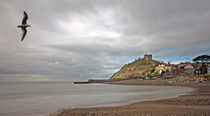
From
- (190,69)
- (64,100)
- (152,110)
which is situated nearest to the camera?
(152,110)

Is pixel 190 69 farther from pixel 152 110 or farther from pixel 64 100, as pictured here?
pixel 152 110

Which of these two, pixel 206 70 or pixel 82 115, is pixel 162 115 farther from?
pixel 206 70

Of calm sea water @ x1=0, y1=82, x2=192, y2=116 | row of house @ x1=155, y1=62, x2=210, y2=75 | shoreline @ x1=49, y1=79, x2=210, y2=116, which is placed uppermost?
row of house @ x1=155, y1=62, x2=210, y2=75

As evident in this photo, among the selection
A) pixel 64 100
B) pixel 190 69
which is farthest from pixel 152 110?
pixel 190 69

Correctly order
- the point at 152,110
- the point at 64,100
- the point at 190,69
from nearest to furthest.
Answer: the point at 152,110, the point at 64,100, the point at 190,69

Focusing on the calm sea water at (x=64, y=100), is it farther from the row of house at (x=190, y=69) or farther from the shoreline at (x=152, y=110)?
the row of house at (x=190, y=69)

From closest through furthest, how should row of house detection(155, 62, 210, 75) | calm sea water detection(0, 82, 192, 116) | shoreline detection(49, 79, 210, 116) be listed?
shoreline detection(49, 79, 210, 116)
calm sea water detection(0, 82, 192, 116)
row of house detection(155, 62, 210, 75)

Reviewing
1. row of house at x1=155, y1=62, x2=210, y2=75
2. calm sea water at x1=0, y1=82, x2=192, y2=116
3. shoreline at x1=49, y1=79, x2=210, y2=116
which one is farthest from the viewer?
row of house at x1=155, y1=62, x2=210, y2=75

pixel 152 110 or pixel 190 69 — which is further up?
pixel 190 69

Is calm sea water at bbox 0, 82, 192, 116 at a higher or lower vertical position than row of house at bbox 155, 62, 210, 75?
lower

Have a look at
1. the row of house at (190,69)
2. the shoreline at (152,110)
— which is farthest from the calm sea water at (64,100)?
the row of house at (190,69)

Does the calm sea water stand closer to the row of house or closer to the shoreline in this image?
the shoreline

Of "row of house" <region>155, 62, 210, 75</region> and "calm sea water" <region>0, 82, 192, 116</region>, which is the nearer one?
"calm sea water" <region>0, 82, 192, 116</region>

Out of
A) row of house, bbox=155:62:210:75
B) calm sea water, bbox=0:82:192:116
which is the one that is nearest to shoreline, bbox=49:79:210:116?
calm sea water, bbox=0:82:192:116
